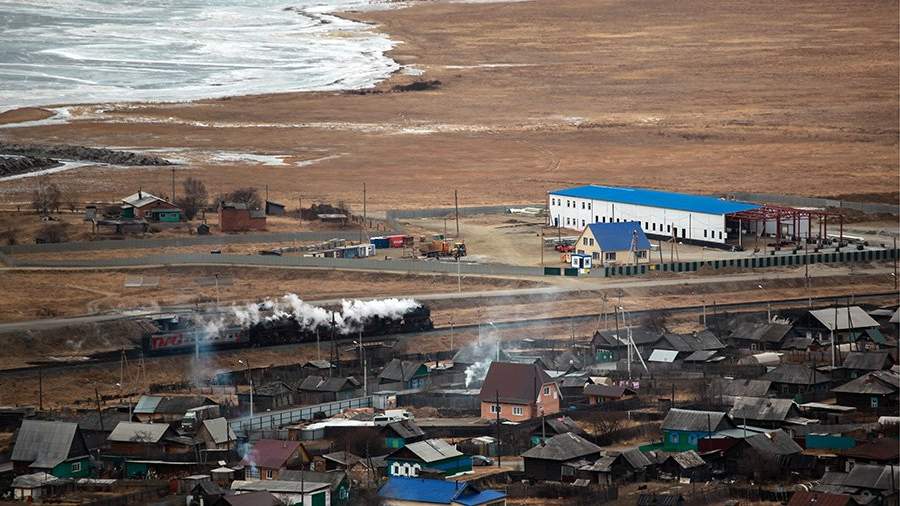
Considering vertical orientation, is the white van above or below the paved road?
below

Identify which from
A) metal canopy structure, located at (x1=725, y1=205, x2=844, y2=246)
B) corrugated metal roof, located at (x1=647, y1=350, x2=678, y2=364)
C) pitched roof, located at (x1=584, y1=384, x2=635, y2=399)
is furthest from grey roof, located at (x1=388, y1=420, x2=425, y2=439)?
metal canopy structure, located at (x1=725, y1=205, x2=844, y2=246)

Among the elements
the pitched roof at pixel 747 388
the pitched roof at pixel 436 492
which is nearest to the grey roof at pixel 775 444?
the pitched roof at pixel 747 388

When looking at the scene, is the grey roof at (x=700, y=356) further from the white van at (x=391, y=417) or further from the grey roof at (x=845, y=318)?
the white van at (x=391, y=417)

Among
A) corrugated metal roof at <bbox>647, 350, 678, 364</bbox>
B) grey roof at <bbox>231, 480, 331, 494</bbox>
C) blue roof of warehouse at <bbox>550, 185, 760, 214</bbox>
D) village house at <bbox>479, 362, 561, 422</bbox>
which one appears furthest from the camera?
blue roof of warehouse at <bbox>550, 185, 760, 214</bbox>

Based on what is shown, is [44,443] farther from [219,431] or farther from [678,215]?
[678,215]

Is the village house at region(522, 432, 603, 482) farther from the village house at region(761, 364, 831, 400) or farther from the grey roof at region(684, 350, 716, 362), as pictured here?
the grey roof at region(684, 350, 716, 362)

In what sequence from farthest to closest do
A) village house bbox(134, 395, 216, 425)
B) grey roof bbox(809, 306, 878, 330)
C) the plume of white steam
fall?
grey roof bbox(809, 306, 878, 330) → the plume of white steam → village house bbox(134, 395, 216, 425)
